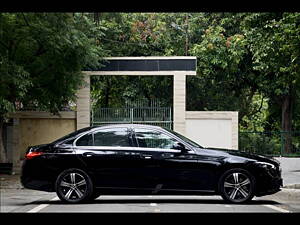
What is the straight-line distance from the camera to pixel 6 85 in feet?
60.0

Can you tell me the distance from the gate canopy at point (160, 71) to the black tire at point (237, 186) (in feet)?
40.6

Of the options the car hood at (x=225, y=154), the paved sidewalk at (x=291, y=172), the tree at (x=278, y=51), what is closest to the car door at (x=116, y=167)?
the car hood at (x=225, y=154)

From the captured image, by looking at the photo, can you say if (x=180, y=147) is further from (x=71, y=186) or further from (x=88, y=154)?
(x=71, y=186)

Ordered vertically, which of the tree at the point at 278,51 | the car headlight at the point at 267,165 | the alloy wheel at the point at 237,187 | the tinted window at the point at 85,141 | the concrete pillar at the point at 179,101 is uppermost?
the tree at the point at 278,51

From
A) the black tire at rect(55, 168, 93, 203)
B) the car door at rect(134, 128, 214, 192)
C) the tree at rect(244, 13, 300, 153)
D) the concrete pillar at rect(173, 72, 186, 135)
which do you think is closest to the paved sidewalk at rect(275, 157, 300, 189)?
the tree at rect(244, 13, 300, 153)

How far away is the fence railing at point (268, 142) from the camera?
96.5 ft

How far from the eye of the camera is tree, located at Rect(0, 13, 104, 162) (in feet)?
56.4

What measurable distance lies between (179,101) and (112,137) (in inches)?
490

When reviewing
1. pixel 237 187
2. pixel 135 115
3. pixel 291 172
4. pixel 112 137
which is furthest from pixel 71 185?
pixel 291 172

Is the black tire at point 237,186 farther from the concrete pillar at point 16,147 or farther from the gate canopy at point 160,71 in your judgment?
the gate canopy at point 160,71

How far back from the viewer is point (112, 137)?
1167 cm

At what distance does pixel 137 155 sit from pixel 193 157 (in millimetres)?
1071

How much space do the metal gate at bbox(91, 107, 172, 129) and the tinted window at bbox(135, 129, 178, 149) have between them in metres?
11.8
